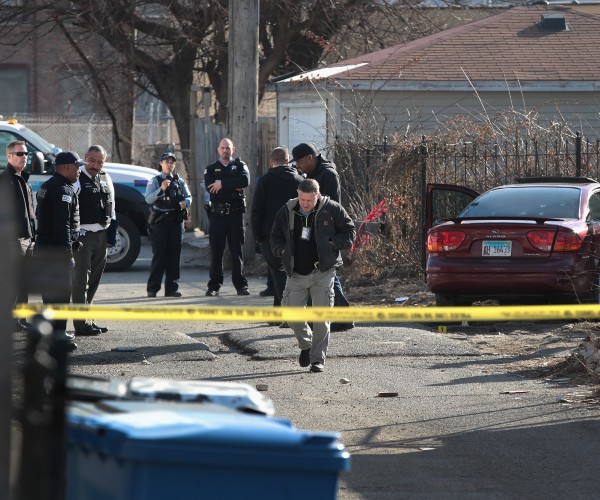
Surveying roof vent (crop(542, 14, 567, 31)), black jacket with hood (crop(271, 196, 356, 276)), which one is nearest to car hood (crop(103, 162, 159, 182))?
black jacket with hood (crop(271, 196, 356, 276))

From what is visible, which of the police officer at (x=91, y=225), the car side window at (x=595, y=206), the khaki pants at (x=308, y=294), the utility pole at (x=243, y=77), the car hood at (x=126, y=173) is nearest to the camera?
the khaki pants at (x=308, y=294)

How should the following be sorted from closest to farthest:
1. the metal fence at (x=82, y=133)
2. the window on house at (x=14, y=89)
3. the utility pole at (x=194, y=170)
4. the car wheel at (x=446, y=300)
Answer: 1. the car wheel at (x=446, y=300)
2. the utility pole at (x=194, y=170)
3. the metal fence at (x=82, y=133)
4. the window on house at (x=14, y=89)

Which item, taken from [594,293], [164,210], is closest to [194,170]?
[164,210]

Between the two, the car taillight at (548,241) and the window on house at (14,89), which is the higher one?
the window on house at (14,89)

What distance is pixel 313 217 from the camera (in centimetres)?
984

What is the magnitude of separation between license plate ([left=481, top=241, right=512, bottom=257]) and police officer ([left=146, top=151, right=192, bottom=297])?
14.4ft

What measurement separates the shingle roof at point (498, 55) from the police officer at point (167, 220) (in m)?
7.28

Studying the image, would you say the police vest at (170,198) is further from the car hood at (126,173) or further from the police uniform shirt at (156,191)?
the car hood at (126,173)

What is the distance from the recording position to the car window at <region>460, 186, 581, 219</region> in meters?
12.4

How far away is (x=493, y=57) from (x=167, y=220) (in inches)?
404

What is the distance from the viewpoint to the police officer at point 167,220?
14.6 m

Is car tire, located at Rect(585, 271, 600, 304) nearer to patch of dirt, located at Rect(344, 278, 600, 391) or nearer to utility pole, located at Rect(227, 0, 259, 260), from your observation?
patch of dirt, located at Rect(344, 278, 600, 391)

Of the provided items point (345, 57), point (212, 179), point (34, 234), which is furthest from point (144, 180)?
point (345, 57)

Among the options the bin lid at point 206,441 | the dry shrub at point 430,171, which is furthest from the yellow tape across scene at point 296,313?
the dry shrub at point 430,171
